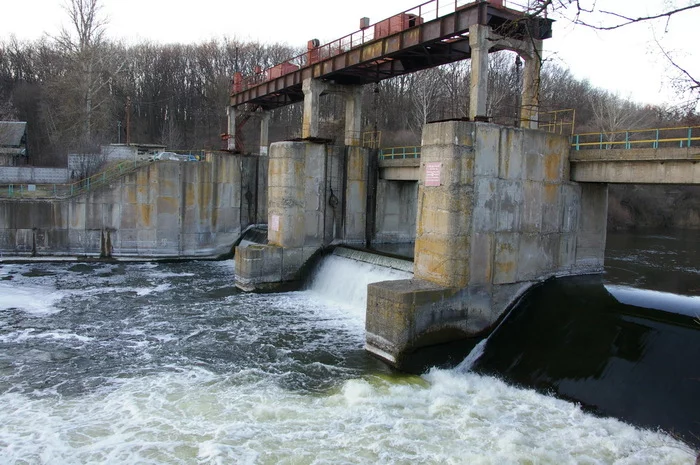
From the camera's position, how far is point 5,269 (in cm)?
2358

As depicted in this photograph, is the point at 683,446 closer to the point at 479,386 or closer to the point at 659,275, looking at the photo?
the point at 479,386

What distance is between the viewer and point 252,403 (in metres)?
10.8

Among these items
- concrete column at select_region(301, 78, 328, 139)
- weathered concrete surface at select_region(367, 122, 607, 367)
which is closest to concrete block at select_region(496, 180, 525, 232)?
weathered concrete surface at select_region(367, 122, 607, 367)

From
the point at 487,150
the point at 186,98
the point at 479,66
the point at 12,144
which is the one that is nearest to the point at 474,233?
the point at 487,150

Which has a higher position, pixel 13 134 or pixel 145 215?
pixel 13 134

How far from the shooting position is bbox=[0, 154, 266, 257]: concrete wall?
25.7 meters

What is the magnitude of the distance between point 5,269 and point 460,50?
20772 millimetres

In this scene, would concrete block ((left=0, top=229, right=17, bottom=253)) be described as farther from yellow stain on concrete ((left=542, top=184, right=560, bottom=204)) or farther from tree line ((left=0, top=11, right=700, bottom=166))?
yellow stain on concrete ((left=542, top=184, right=560, bottom=204))

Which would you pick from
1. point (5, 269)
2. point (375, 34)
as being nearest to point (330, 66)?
point (375, 34)

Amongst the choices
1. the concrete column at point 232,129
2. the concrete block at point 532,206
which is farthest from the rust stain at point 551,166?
the concrete column at point 232,129

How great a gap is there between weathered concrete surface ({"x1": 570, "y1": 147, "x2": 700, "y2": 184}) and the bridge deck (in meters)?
3.76

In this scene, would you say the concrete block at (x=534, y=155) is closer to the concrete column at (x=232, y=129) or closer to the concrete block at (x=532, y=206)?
the concrete block at (x=532, y=206)

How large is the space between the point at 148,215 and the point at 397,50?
15.5m

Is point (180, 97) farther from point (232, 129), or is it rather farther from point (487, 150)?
point (487, 150)
